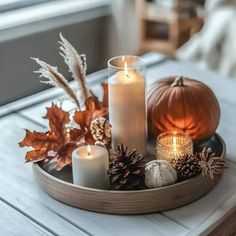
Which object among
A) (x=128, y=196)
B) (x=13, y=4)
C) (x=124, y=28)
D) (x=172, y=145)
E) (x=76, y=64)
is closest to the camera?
(x=128, y=196)

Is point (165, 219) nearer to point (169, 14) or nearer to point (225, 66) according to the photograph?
point (225, 66)

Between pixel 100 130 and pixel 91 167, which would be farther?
pixel 100 130

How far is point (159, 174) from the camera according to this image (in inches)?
37.6

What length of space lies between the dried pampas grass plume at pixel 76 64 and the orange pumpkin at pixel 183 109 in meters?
0.16

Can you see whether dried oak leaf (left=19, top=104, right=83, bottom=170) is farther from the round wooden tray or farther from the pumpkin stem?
the pumpkin stem

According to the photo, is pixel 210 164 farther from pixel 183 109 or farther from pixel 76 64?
pixel 76 64

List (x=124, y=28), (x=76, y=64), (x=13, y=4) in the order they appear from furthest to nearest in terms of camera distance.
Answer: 1. (x=124, y=28)
2. (x=13, y=4)
3. (x=76, y=64)

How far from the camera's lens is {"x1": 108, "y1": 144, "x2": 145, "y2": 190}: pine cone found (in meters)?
0.96

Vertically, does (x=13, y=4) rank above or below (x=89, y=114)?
below

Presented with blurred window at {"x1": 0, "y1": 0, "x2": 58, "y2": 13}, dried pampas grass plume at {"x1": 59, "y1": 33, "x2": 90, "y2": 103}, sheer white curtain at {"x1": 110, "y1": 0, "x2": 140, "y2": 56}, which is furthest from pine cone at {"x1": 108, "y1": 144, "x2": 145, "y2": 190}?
sheer white curtain at {"x1": 110, "y1": 0, "x2": 140, "y2": 56}

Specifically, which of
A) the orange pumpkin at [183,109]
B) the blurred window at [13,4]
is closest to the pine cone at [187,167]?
the orange pumpkin at [183,109]

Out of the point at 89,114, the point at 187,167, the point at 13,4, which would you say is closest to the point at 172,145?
the point at 187,167

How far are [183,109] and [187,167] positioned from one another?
15 centimetres

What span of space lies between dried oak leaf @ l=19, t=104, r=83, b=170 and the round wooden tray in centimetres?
6
